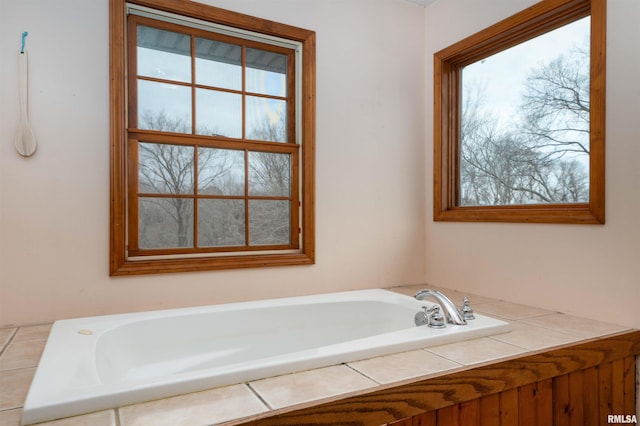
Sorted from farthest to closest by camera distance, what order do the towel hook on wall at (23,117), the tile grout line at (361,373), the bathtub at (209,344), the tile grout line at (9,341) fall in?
the towel hook on wall at (23,117), the tile grout line at (9,341), the tile grout line at (361,373), the bathtub at (209,344)

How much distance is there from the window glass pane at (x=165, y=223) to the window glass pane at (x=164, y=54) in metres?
0.66

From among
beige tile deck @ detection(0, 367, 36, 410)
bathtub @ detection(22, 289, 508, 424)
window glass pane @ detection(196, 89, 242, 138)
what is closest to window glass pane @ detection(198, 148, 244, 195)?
window glass pane @ detection(196, 89, 242, 138)

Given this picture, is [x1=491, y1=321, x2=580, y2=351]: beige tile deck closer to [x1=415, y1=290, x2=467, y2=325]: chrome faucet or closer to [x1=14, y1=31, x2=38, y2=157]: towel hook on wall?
[x1=415, y1=290, x2=467, y2=325]: chrome faucet

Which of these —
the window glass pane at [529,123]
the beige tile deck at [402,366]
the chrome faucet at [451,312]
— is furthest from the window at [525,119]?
the beige tile deck at [402,366]

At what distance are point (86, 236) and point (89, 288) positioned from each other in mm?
246

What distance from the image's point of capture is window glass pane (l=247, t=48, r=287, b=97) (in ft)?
7.83

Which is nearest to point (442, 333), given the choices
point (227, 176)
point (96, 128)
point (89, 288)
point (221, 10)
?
point (227, 176)

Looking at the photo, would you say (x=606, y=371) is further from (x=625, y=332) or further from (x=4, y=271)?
(x=4, y=271)

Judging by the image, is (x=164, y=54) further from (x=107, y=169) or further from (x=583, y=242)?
(x=583, y=242)

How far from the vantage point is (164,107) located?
217 centimetres

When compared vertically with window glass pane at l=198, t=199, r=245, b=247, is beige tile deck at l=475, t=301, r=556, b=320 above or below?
below

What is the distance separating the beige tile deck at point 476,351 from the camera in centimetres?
138

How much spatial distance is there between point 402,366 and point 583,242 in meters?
1.20

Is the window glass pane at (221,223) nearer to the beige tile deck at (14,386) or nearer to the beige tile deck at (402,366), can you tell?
the beige tile deck at (14,386)
